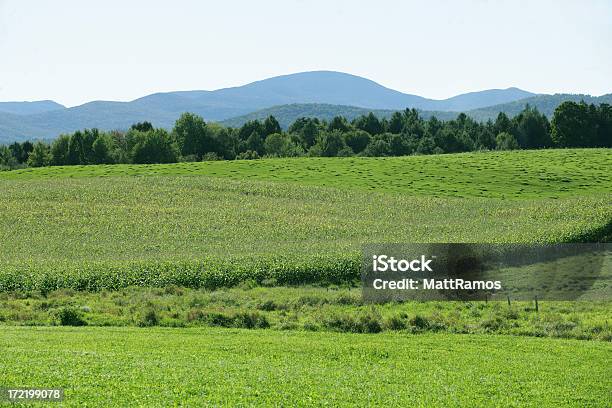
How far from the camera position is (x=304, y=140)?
171750mm

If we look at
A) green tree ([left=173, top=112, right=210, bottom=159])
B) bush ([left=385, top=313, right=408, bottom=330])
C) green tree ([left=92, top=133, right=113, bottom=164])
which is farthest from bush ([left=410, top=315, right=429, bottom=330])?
green tree ([left=173, top=112, right=210, bottom=159])

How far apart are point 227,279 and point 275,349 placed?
19.7 metres

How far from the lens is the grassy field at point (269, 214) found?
42.4m

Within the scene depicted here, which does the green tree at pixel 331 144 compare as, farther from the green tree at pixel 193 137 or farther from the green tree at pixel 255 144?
the green tree at pixel 193 137

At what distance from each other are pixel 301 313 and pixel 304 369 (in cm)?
1220

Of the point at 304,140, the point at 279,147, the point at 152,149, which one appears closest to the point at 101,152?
the point at 152,149

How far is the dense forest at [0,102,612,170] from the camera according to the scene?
135 meters

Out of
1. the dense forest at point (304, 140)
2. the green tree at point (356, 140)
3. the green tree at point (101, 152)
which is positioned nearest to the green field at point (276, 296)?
the green tree at point (101, 152)

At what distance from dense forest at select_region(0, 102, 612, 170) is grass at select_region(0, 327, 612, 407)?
11380cm

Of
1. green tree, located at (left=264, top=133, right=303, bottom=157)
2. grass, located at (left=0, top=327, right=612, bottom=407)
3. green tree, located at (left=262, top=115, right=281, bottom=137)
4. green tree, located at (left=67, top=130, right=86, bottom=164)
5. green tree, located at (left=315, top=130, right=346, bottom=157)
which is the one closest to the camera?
grass, located at (left=0, top=327, right=612, bottom=407)

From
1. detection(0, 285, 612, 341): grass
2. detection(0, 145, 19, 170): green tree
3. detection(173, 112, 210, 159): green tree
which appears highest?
detection(173, 112, 210, 159): green tree

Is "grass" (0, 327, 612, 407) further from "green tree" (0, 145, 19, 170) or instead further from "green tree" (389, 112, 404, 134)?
"green tree" (389, 112, 404, 134)

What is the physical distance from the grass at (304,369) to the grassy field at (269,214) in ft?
58.4

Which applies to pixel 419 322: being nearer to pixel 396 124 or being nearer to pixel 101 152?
pixel 101 152
